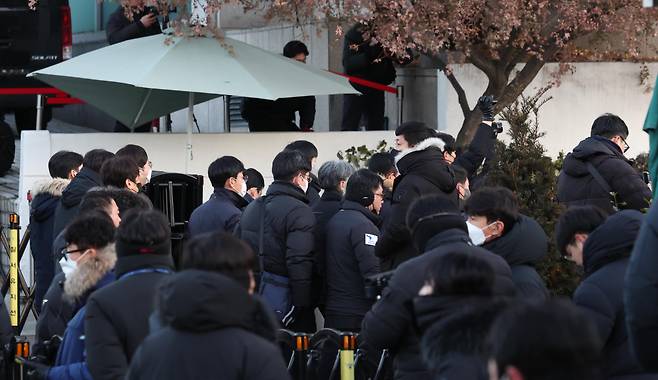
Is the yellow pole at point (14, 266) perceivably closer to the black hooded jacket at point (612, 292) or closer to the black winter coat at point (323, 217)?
the black winter coat at point (323, 217)

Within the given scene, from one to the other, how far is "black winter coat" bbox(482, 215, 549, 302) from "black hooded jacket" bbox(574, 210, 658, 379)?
0.80 m

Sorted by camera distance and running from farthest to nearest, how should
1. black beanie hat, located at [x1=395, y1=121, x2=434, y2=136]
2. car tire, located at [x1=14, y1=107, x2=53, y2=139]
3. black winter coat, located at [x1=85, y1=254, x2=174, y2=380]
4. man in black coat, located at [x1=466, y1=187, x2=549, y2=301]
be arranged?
car tire, located at [x1=14, y1=107, x2=53, y2=139]
black beanie hat, located at [x1=395, y1=121, x2=434, y2=136]
man in black coat, located at [x1=466, y1=187, x2=549, y2=301]
black winter coat, located at [x1=85, y1=254, x2=174, y2=380]

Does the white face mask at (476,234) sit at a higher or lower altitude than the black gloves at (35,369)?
higher

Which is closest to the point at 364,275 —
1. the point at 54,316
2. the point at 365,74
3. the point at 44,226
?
the point at 54,316

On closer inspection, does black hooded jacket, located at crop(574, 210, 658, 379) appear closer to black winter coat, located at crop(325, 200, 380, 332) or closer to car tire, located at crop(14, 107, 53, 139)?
black winter coat, located at crop(325, 200, 380, 332)

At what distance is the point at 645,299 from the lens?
4.15 metres

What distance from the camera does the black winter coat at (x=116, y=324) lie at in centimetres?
540

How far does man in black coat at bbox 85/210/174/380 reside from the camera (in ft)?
17.7

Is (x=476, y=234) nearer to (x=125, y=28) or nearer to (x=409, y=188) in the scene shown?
(x=409, y=188)

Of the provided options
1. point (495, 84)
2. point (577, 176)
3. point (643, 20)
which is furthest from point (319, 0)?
point (577, 176)

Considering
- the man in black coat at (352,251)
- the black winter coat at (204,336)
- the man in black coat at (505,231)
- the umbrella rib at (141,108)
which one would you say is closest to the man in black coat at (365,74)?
the umbrella rib at (141,108)

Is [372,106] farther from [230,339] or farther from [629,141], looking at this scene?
[230,339]

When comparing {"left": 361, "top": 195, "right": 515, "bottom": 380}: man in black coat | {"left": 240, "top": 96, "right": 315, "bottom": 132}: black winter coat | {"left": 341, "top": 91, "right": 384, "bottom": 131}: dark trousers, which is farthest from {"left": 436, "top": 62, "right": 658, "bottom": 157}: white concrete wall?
{"left": 361, "top": 195, "right": 515, "bottom": 380}: man in black coat

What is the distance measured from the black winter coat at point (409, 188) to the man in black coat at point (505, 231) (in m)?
1.38
